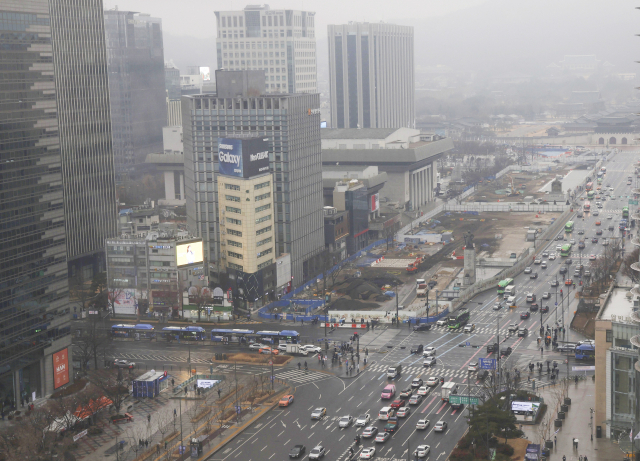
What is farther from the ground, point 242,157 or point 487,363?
point 242,157

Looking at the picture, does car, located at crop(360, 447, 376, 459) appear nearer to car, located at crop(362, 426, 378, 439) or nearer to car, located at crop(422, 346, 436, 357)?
car, located at crop(362, 426, 378, 439)

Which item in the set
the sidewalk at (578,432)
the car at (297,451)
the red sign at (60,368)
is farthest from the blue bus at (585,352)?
the red sign at (60,368)

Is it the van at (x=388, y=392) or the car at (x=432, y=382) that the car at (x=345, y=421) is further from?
the car at (x=432, y=382)

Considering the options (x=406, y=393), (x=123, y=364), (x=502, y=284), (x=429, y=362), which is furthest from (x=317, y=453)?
(x=502, y=284)

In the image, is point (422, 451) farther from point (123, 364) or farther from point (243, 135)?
point (243, 135)

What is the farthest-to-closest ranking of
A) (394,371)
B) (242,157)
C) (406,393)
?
(242,157) < (394,371) < (406,393)

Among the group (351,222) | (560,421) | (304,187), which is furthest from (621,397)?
(351,222)
